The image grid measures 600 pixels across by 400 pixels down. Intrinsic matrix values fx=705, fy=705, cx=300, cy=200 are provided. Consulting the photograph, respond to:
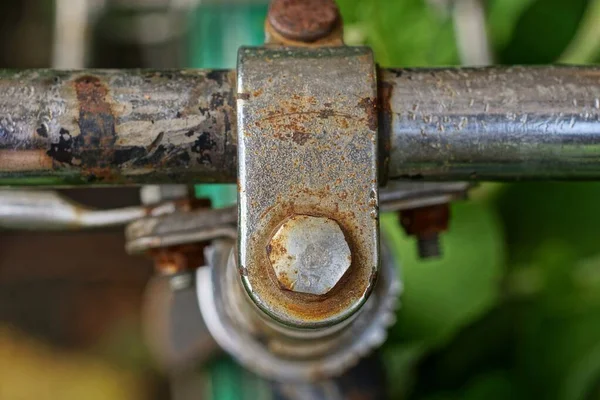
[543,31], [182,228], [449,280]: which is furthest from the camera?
[543,31]

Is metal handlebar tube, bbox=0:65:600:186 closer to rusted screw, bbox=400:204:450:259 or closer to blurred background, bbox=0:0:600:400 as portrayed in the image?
rusted screw, bbox=400:204:450:259

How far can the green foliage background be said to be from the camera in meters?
0.74

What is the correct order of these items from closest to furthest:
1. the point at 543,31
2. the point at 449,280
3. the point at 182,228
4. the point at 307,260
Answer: the point at 307,260
the point at 182,228
the point at 449,280
the point at 543,31

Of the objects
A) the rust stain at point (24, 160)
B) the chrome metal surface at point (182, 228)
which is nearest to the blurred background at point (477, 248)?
the chrome metal surface at point (182, 228)

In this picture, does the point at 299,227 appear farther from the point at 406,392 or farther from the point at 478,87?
the point at 406,392

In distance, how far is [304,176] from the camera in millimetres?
306

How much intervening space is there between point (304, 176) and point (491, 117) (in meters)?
0.09

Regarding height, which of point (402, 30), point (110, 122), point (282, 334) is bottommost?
point (282, 334)

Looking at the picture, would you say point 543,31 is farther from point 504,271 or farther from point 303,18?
point 303,18

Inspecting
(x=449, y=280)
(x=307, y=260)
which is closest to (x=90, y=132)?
(x=307, y=260)

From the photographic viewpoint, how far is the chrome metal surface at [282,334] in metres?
0.45

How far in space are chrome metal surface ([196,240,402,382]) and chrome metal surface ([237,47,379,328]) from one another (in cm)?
14

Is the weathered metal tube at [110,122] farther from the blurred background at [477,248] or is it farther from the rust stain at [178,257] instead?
the blurred background at [477,248]

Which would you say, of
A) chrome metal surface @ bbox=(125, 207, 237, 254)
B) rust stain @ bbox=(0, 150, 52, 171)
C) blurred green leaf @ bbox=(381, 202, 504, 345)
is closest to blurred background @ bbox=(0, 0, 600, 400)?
blurred green leaf @ bbox=(381, 202, 504, 345)
